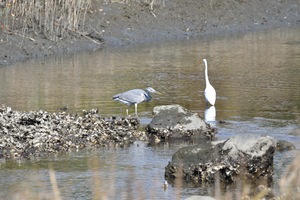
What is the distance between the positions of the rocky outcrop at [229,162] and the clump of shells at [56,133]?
2438 millimetres

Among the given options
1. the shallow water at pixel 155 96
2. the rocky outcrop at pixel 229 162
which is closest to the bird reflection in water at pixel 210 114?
the shallow water at pixel 155 96

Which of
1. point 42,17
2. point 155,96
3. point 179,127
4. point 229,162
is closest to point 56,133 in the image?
point 179,127

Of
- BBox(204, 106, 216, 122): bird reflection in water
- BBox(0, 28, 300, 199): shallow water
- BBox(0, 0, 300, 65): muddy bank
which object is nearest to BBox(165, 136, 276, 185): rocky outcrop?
BBox(0, 28, 300, 199): shallow water

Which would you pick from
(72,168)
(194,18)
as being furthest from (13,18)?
(72,168)

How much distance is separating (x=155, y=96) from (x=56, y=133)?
5237 millimetres

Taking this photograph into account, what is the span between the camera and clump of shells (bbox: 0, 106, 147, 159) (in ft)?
40.7

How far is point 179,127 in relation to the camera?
1340cm

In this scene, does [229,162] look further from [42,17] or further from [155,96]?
[42,17]

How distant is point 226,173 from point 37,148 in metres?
3.33

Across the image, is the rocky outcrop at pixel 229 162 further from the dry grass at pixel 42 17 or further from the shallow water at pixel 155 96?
the dry grass at pixel 42 17

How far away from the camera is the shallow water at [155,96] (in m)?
10.7

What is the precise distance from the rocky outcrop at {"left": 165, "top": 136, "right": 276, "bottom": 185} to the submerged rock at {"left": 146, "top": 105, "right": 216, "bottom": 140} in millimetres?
2532

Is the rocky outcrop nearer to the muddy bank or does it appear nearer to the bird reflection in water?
the bird reflection in water

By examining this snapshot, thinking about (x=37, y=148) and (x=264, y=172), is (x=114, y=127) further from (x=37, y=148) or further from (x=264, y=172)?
(x=264, y=172)
